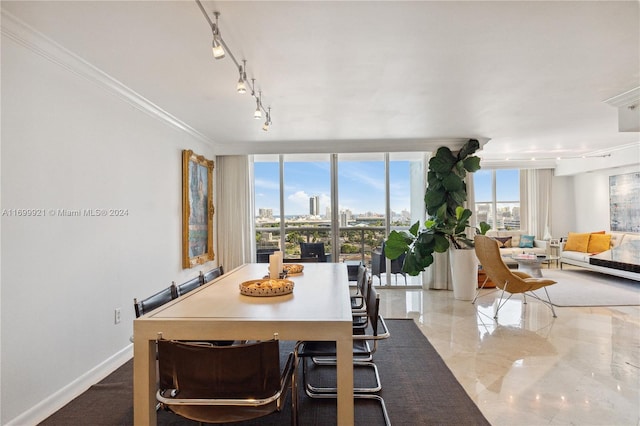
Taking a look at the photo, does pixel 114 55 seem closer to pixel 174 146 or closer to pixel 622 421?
pixel 174 146

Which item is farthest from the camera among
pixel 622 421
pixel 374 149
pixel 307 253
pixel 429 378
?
pixel 307 253

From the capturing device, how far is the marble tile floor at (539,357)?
2.20 metres

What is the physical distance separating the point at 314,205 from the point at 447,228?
2211 millimetres

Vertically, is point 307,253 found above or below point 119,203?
below

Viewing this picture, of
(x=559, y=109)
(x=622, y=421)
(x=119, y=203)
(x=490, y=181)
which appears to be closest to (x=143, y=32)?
(x=119, y=203)

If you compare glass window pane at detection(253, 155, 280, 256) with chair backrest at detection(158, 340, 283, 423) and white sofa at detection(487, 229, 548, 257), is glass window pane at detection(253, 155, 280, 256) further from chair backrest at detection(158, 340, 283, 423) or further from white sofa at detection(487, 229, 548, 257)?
white sofa at detection(487, 229, 548, 257)

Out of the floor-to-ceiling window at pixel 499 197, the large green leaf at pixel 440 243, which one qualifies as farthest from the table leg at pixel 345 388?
the floor-to-ceiling window at pixel 499 197

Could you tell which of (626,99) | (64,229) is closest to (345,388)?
(64,229)

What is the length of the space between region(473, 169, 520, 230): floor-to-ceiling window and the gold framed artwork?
667 centimetres

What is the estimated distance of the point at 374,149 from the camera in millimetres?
5348

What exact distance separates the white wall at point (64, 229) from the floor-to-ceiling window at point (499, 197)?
310 inches

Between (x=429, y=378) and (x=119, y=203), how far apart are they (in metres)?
2.93

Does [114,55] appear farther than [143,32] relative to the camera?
Yes

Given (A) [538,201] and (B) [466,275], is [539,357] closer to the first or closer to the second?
(B) [466,275]
